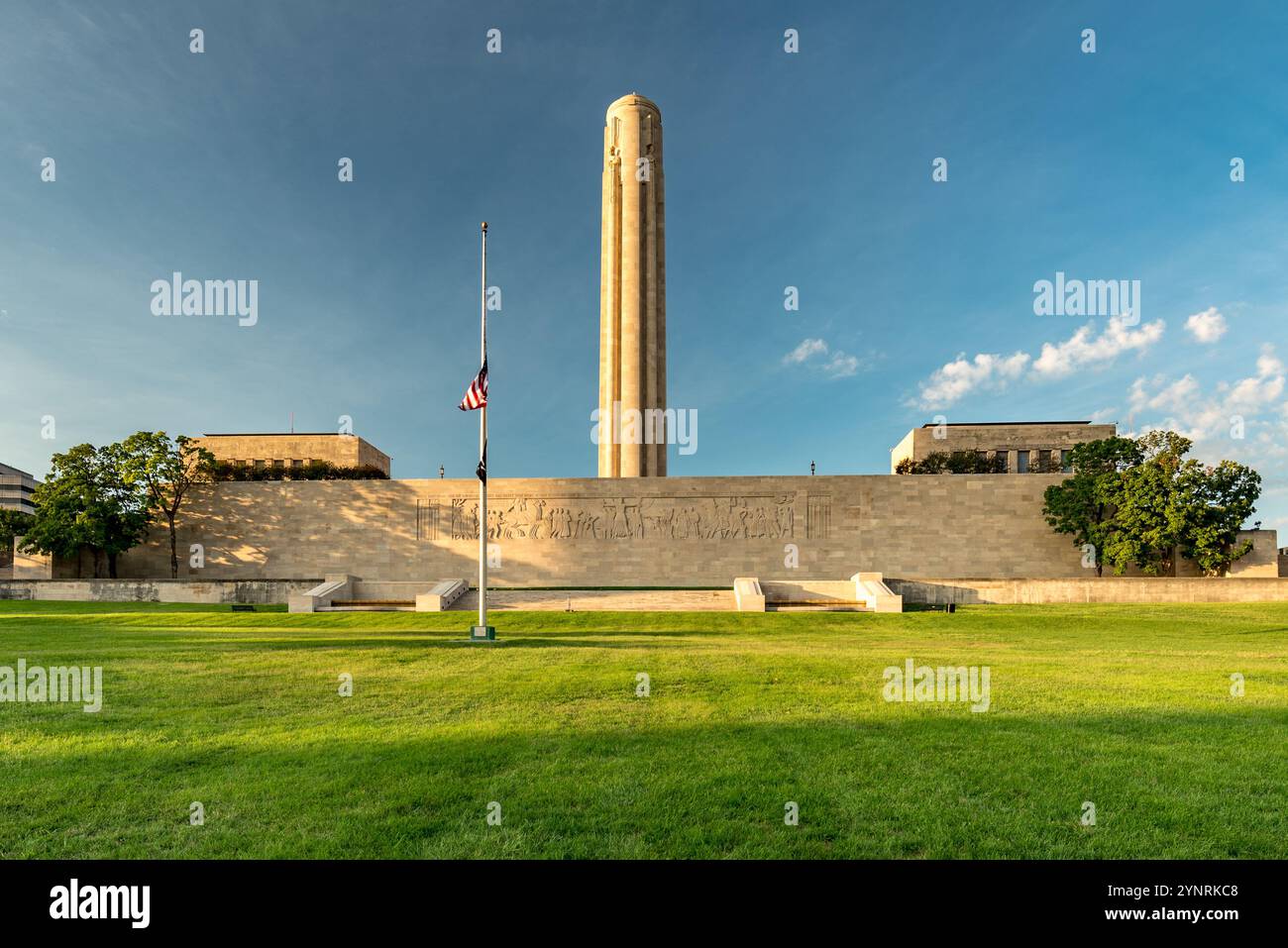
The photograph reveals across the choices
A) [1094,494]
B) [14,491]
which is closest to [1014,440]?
[1094,494]

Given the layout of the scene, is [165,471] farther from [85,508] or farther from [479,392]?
[479,392]

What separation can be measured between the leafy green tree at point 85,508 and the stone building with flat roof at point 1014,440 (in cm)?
4762

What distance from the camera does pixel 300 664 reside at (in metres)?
11.4

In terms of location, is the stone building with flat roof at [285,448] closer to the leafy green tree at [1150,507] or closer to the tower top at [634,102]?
the tower top at [634,102]

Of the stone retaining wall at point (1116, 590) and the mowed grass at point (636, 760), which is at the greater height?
the mowed grass at point (636, 760)

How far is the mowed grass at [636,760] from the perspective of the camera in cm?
427

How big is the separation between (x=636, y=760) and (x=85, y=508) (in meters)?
40.5

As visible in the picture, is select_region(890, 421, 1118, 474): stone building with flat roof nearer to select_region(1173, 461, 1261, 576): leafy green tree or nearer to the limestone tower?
select_region(1173, 461, 1261, 576): leafy green tree

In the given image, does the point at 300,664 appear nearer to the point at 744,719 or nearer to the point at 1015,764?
the point at 744,719

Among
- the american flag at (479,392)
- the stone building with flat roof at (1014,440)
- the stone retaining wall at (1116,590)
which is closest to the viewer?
the american flag at (479,392)

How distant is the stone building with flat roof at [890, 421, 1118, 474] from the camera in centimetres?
4641

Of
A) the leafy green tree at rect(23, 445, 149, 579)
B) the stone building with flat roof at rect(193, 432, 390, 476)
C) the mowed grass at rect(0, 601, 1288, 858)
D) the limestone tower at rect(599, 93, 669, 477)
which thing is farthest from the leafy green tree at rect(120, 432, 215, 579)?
the mowed grass at rect(0, 601, 1288, 858)

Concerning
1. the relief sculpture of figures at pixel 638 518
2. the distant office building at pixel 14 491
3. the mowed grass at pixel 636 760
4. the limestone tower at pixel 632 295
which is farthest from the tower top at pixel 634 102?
the distant office building at pixel 14 491

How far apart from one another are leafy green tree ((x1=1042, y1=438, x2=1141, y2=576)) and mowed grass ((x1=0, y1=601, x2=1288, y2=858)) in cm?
2378
